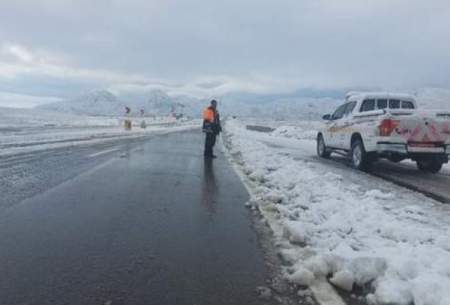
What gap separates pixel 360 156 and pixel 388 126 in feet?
5.36

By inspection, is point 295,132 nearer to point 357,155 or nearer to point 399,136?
point 357,155

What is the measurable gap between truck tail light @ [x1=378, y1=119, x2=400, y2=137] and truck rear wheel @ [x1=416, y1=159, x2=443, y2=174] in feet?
6.68

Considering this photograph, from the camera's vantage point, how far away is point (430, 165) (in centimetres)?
1580

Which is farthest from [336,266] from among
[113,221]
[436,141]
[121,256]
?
[436,141]

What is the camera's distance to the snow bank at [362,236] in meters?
4.72

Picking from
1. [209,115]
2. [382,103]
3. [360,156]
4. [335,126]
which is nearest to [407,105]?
[382,103]

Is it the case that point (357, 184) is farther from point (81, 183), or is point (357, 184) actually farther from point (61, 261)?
point (61, 261)

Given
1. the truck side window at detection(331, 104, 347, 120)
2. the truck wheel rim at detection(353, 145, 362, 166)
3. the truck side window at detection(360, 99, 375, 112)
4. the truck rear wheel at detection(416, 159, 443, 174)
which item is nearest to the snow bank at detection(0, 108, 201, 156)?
the truck side window at detection(331, 104, 347, 120)

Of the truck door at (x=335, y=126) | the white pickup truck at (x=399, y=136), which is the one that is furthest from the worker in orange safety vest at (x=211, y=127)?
the white pickup truck at (x=399, y=136)

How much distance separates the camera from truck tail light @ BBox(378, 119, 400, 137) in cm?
1391

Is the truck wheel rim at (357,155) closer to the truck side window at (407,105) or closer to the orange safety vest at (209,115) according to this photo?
the truck side window at (407,105)

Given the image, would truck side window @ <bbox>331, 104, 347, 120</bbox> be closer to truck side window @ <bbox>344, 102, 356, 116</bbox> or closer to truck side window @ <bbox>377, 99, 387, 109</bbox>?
truck side window @ <bbox>344, 102, 356, 116</bbox>

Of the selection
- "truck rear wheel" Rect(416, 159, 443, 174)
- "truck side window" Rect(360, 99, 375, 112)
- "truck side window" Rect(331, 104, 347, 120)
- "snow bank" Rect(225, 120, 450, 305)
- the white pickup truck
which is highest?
"truck side window" Rect(360, 99, 375, 112)

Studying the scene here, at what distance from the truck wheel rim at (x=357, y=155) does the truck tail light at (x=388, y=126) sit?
1.47 meters
